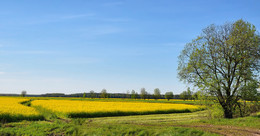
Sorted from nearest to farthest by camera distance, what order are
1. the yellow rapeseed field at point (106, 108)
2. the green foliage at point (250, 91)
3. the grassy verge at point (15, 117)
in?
1. the green foliage at point (250, 91)
2. the grassy verge at point (15, 117)
3. the yellow rapeseed field at point (106, 108)

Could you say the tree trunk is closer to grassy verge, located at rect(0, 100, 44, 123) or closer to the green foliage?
the green foliage

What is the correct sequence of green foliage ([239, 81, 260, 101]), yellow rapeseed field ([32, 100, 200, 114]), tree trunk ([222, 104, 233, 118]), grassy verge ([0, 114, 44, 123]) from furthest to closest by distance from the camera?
yellow rapeseed field ([32, 100, 200, 114])
grassy verge ([0, 114, 44, 123])
tree trunk ([222, 104, 233, 118])
green foliage ([239, 81, 260, 101])

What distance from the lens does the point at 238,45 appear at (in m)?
25.7

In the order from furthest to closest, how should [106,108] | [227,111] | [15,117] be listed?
[106,108] < [15,117] < [227,111]

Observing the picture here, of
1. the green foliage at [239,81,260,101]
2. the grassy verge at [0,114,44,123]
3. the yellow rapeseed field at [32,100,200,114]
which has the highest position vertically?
the green foliage at [239,81,260,101]

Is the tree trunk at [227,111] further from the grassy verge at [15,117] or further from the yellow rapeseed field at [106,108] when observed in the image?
the grassy verge at [15,117]

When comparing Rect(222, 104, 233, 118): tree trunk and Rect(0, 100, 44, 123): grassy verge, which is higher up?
Rect(222, 104, 233, 118): tree trunk

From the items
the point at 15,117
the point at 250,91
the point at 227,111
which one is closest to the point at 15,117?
A: the point at 15,117

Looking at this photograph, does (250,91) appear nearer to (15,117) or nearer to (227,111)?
(227,111)

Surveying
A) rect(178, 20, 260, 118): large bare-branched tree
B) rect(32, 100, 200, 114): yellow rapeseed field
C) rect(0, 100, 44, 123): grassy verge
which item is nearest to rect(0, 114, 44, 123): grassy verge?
rect(0, 100, 44, 123): grassy verge

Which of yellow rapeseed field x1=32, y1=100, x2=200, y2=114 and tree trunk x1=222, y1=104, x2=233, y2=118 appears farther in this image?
yellow rapeseed field x1=32, y1=100, x2=200, y2=114

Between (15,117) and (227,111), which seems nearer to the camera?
(227,111)

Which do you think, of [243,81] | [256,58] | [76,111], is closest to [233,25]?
[256,58]

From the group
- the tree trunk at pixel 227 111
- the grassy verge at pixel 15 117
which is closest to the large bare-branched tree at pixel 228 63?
the tree trunk at pixel 227 111
